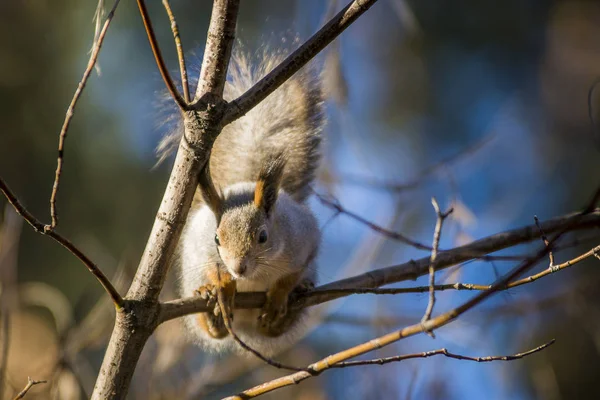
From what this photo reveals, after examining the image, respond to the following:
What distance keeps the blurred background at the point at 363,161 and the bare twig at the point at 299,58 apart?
746 mm

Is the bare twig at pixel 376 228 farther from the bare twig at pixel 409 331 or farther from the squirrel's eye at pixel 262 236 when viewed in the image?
the bare twig at pixel 409 331

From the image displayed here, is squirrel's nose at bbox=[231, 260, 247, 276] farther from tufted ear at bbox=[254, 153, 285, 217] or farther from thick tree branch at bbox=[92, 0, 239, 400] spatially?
thick tree branch at bbox=[92, 0, 239, 400]

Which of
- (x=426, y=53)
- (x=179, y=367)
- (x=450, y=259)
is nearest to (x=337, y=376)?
(x=179, y=367)

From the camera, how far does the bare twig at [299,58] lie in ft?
5.04

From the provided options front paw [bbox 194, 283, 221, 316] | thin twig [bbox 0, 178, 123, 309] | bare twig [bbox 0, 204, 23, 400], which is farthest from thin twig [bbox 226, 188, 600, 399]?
bare twig [bbox 0, 204, 23, 400]

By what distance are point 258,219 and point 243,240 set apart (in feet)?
0.40

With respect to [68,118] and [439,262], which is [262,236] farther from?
[68,118]

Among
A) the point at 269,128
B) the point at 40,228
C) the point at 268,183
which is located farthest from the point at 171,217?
the point at 269,128

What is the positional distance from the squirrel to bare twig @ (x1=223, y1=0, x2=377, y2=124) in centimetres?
42

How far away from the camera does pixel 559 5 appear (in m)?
6.50

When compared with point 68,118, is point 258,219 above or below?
above

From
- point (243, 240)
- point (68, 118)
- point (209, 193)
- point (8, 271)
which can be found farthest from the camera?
point (8, 271)

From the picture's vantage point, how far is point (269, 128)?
2814 millimetres

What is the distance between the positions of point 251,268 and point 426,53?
461 cm
